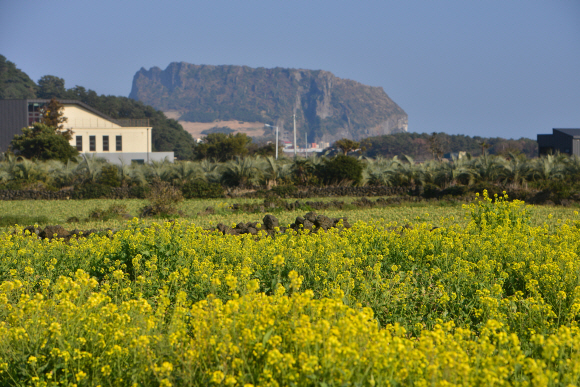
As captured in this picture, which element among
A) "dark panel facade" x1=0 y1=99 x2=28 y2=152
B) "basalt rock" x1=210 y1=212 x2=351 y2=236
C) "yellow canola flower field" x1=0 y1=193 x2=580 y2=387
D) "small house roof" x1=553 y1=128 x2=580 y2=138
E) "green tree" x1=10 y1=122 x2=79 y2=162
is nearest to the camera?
"yellow canola flower field" x1=0 y1=193 x2=580 y2=387

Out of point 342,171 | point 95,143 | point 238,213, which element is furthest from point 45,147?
point 238,213

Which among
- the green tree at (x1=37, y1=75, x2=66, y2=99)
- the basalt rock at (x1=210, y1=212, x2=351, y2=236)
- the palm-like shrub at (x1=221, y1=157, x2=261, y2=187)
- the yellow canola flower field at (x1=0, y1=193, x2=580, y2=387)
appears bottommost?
the yellow canola flower field at (x1=0, y1=193, x2=580, y2=387)

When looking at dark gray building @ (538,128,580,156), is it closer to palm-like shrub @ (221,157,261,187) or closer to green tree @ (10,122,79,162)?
palm-like shrub @ (221,157,261,187)

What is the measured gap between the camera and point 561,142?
41156 mm

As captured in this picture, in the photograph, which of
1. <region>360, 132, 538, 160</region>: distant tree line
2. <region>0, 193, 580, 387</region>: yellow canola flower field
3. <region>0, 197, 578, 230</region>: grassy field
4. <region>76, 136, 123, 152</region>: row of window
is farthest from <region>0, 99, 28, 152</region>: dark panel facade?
<region>360, 132, 538, 160</region>: distant tree line

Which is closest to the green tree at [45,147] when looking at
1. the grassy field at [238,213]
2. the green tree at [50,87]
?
the grassy field at [238,213]

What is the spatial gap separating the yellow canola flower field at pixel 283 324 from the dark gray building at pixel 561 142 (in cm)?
3866

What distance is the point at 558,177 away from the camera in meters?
19.7

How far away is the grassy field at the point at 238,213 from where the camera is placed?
11.7 meters

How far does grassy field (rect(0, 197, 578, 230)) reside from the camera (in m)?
11.7

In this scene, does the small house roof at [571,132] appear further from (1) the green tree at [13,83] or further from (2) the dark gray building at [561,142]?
(1) the green tree at [13,83]

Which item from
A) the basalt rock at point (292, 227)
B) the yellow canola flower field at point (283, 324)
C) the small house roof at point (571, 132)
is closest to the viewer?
the yellow canola flower field at point (283, 324)

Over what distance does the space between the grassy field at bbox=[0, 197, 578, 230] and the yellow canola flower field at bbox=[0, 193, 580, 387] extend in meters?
4.76

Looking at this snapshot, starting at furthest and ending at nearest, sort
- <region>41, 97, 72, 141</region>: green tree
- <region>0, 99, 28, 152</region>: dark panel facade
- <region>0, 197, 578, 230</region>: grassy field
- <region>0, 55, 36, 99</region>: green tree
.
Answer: <region>0, 55, 36, 99</region>: green tree < <region>0, 99, 28, 152</region>: dark panel facade < <region>41, 97, 72, 141</region>: green tree < <region>0, 197, 578, 230</region>: grassy field
